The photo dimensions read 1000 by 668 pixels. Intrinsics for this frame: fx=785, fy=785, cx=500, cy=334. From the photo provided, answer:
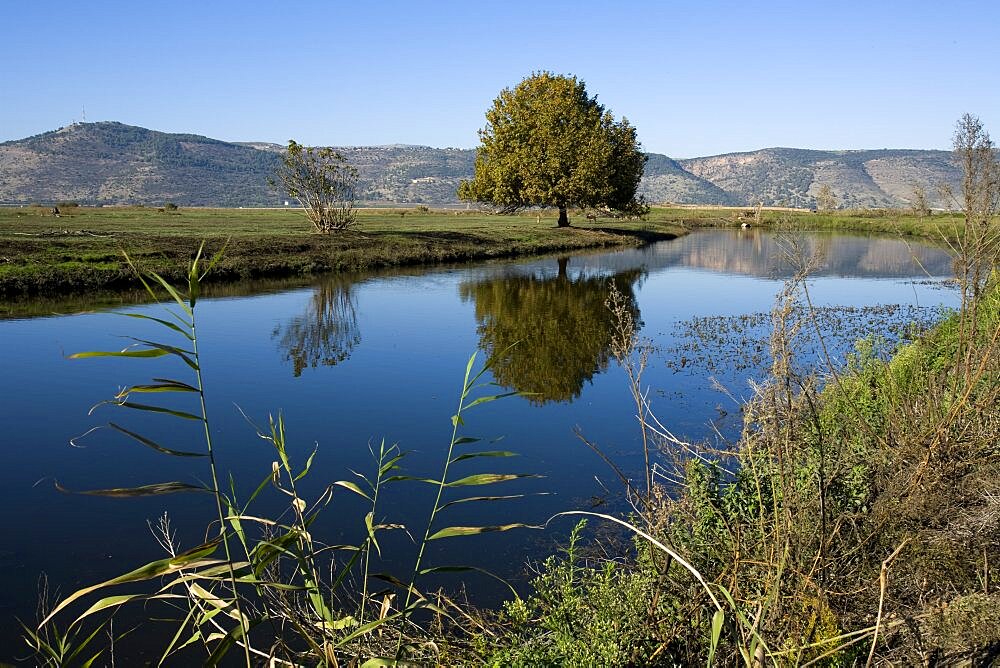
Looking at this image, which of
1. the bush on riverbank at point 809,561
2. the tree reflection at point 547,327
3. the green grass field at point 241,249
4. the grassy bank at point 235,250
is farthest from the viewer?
the grassy bank at point 235,250

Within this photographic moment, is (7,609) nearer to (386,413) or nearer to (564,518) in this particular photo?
(564,518)

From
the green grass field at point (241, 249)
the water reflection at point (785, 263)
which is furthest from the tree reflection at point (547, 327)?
the water reflection at point (785, 263)

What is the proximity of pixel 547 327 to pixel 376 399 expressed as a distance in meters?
7.59

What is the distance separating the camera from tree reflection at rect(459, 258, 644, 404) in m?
13.4

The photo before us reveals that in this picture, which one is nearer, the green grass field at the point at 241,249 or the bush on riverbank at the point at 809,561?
the bush on riverbank at the point at 809,561

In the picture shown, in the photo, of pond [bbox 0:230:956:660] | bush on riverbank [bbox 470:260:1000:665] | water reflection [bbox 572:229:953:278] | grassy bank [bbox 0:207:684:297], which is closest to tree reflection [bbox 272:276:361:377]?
pond [bbox 0:230:956:660]

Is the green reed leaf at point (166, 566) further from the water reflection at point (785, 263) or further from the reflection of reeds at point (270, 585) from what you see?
the water reflection at point (785, 263)

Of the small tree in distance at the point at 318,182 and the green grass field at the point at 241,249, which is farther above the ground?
the small tree in distance at the point at 318,182

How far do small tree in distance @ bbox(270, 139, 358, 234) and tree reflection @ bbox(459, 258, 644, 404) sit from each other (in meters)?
13.5

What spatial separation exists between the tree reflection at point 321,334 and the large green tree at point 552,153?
79.8 feet

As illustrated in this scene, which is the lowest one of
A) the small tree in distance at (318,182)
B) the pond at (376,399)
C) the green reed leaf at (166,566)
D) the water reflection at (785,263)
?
the pond at (376,399)

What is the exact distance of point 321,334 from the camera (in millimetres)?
17578

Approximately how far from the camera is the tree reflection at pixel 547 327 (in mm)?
13359

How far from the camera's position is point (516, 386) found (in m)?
12.6
